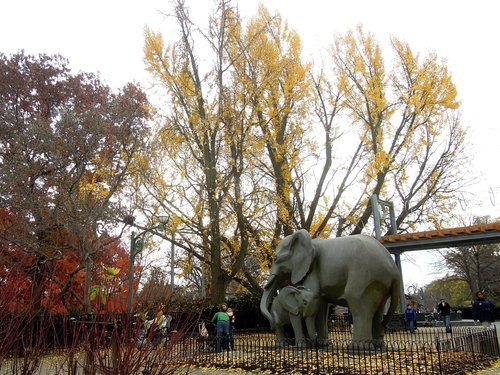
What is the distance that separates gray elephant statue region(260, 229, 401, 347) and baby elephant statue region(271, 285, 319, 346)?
0.17m

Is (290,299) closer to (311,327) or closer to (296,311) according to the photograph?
(296,311)

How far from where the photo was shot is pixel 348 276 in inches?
414

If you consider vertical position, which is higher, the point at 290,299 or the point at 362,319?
the point at 290,299

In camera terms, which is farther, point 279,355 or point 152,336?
point 279,355

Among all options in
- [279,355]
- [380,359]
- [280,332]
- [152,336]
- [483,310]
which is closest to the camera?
[152,336]

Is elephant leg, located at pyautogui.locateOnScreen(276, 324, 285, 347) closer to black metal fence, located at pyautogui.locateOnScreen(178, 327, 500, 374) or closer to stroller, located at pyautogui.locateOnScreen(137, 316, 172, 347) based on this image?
black metal fence, located at pyautogui.locateOnScreen(178, 327, 500, 374)

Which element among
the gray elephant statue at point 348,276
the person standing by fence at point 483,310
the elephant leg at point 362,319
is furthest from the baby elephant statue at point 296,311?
the person standing by fence at point 483,310

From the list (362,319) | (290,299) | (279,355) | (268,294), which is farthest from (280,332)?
(362,319)

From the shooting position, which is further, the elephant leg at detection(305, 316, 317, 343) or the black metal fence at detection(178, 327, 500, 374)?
the elephant leg at detection(305, 316, 317, 343)

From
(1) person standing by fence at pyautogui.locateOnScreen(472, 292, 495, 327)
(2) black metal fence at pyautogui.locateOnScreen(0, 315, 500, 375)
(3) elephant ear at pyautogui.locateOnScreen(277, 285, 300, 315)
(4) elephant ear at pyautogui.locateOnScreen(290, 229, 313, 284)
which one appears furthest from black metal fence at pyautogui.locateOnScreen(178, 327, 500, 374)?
(1) person standing by fence at pyautogui.locateOnScreen(472, 292, 495, 327)

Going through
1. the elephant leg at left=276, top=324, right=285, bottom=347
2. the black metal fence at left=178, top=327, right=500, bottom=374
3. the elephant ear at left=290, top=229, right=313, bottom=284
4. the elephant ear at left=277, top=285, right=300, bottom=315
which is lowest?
the black metal fence at left=178, top=327, right=500, bottom=374

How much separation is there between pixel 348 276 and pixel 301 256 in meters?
1.33

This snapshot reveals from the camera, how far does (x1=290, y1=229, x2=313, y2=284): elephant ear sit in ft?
36.8

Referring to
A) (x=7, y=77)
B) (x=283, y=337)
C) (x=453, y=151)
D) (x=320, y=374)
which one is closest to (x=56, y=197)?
(x=7, y=77)
